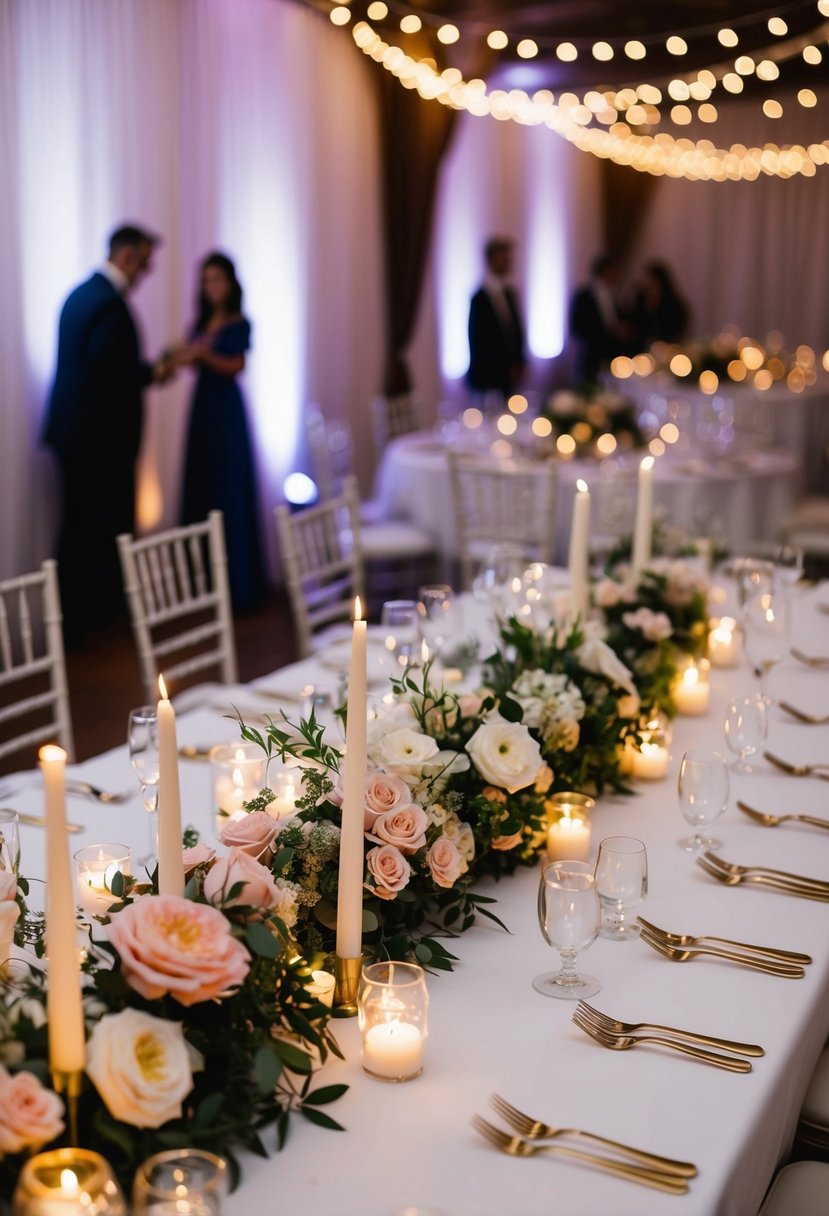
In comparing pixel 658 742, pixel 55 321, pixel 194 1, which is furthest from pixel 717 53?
pixel 658 742

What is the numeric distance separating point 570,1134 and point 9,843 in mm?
792

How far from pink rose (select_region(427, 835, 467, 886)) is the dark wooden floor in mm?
3098

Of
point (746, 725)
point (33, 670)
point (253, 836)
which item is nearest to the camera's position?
point (253, 836)

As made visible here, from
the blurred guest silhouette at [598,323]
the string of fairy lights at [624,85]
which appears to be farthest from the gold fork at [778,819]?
the blurred guest silhouette at [598,323]

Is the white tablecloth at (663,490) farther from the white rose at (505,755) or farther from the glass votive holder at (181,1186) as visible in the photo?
the glass votive holder at (181,1186)

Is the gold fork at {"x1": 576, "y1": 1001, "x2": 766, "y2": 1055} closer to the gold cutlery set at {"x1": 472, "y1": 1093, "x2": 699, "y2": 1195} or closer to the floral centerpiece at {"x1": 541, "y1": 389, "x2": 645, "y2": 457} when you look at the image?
the gold cutlery set at {"x1": 472, "y1": 1093, "x2": 699, "y2": 1195}

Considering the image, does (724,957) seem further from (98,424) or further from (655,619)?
(98,424)

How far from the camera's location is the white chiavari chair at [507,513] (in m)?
5.15

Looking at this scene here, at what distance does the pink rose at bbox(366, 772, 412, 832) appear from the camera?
1.55m

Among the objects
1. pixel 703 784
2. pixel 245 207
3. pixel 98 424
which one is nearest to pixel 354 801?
pixel 703 784

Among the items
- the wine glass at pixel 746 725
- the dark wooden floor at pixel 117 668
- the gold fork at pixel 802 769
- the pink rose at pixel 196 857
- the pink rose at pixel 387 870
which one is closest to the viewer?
the pink rose at pixel 196 857

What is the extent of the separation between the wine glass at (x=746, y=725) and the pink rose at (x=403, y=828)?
0.79m

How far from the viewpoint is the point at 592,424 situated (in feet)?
20.0

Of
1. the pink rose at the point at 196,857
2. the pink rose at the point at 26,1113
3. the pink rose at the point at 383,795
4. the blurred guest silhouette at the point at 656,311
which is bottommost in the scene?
the pink rose at the point at 26,1113
